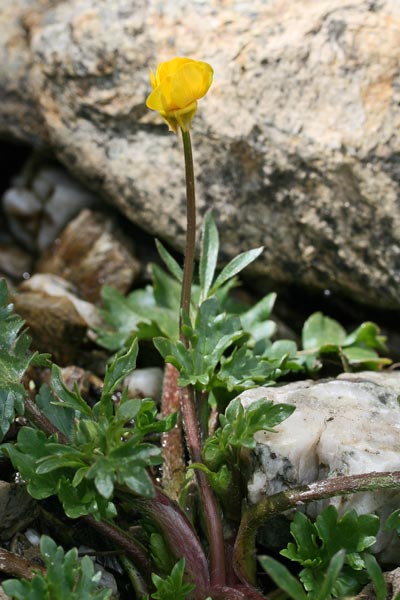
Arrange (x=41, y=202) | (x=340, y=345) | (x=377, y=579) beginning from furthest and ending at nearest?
(x=41, y=202), (x=340, y=345), (x=377, y=579)

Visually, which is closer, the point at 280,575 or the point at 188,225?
the point at 280,575

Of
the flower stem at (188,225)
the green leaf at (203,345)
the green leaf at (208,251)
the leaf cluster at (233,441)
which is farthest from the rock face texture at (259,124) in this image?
the leaf cluster at (233,441)

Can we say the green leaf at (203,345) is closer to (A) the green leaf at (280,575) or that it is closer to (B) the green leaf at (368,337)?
(B) the green leaf at (368,337)

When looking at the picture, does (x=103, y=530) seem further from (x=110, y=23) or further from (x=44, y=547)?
(x=110, y=23)

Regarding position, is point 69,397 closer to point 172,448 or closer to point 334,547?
point 172,448

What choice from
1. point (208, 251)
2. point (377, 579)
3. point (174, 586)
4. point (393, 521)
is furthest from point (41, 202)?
point (377, 579)

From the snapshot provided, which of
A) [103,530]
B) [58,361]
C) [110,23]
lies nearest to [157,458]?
[103,530]
